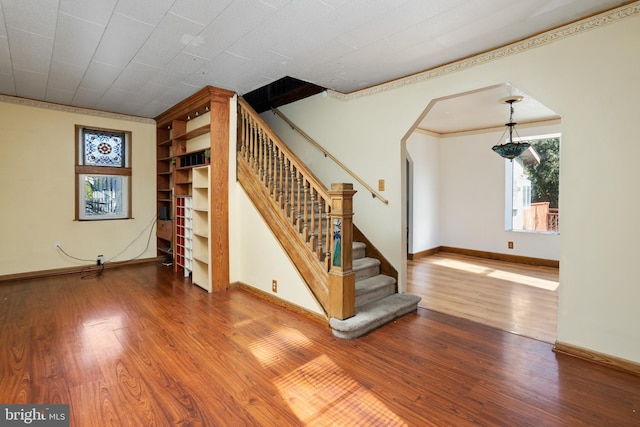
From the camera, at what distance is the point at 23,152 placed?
15.6 ft

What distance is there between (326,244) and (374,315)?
2.71ft

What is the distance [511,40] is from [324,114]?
245cm

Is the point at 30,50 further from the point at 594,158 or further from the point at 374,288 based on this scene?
the point at 594,158

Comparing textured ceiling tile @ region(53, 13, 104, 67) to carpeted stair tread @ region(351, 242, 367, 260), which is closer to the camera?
textured ceiling tile @ region(53, 13, 104, 67)

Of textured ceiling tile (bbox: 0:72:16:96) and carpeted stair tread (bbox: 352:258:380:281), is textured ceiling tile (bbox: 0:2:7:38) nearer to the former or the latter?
textured ceiling tile (bbox: 0:72:16:96)

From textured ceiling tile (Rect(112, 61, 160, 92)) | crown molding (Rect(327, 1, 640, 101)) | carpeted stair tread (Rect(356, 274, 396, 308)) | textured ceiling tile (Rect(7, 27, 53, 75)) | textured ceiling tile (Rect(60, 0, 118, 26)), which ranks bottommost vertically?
carpeted stair tread (Rect(356, 274, 396, 308))

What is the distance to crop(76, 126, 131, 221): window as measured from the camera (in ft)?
17.4

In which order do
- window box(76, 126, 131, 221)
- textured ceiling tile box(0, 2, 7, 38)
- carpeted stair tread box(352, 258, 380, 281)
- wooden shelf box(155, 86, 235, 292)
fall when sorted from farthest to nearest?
window box(76, 126, 131, 221) → wooden shelf box(155, 86, 235, 292) → carpeted stair tread box(352, 258, 380, 281) → textured ceiling tile box(0, 2, 7, 38)

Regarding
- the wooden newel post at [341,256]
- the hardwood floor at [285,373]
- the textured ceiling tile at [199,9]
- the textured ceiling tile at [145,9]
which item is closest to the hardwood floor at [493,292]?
the hardwood floor at [285,373]

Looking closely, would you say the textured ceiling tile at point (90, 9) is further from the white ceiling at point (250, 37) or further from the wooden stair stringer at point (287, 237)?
the wooden stair stringer at point (287, 237)

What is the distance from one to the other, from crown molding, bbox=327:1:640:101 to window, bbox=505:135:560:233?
375 cm

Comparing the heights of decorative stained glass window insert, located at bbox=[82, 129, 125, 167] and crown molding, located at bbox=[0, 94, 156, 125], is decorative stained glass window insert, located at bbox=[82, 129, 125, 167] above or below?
below

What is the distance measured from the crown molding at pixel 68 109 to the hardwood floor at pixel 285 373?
10.2ft

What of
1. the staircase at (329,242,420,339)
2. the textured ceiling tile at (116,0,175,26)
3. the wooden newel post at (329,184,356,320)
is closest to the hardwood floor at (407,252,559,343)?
the staircase at (329,242,420,339)
